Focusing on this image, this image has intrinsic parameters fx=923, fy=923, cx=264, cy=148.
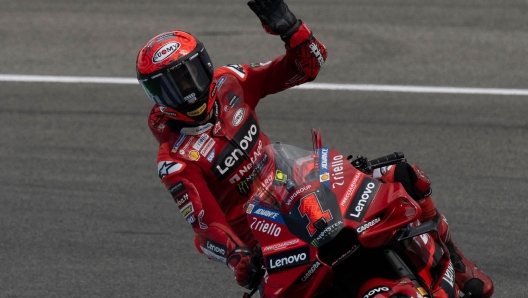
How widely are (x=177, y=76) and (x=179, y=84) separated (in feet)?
0.15

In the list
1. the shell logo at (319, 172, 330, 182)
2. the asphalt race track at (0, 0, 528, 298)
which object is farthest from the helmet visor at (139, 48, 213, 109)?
the asphalt race track at (0, 0, 528, 298)

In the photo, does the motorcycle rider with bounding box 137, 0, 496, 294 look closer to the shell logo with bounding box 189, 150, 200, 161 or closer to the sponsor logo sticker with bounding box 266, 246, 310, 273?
the shell logo with bounding box 189, 150, 200, 161

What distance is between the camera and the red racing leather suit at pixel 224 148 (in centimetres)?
498

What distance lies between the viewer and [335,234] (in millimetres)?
4090

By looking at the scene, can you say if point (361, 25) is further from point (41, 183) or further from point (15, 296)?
point (15, 296)

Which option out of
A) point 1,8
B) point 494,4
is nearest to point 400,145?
point 494,4

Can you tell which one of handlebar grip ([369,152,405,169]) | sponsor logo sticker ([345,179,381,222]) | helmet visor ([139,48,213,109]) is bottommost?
handlebar grip ([369,152,405,169])

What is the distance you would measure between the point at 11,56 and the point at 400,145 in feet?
16.8

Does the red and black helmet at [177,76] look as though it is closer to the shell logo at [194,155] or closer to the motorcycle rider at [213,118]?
the motorcycle rider at [213,118]

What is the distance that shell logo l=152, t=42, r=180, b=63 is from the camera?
199 inches

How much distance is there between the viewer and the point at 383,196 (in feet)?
14.0

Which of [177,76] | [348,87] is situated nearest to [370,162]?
[177,76]

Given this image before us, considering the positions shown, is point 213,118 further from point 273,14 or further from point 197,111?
point 273,14

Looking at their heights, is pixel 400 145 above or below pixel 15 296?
below
